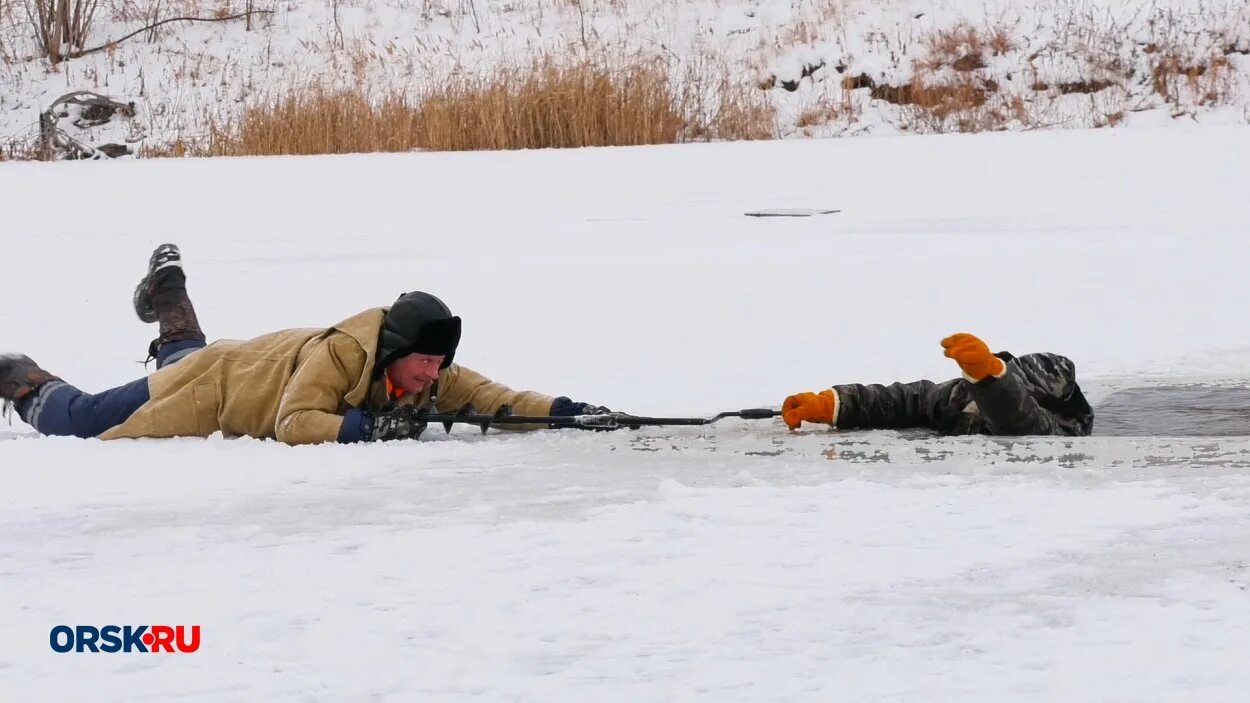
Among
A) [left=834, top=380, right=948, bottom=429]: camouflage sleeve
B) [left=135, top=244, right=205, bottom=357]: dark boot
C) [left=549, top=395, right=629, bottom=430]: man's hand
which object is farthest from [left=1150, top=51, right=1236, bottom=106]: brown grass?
[left=549, top=395, right=629, bottom=430]: man's hand

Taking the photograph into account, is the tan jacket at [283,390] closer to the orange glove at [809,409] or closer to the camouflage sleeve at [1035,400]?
the orange glove at [809,409]

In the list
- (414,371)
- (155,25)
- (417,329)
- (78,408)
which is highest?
(155,25)

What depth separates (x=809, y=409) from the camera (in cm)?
471

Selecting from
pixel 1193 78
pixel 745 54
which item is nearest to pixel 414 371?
pixel 1193 78

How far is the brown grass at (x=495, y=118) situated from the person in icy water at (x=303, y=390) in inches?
349

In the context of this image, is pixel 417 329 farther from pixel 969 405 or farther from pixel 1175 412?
pixel 1175 412

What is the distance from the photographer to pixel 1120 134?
41.9 feet

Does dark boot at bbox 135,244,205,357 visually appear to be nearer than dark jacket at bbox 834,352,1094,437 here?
No

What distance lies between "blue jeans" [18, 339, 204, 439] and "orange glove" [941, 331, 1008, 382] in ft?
7.94

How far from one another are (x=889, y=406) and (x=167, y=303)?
2.59m

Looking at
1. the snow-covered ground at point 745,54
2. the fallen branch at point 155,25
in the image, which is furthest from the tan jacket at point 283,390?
the fallen branch at point 155,25

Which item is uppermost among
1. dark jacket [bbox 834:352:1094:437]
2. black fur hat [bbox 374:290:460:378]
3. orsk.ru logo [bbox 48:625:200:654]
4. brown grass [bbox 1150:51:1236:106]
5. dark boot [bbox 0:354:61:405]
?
brown grass [bbox 1150:51:1236:106]

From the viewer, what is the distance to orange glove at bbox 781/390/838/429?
185 inches

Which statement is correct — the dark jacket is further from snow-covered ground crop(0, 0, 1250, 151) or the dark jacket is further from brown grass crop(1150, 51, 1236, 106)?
brown grass crop(1150, 51, 1236, 106)
